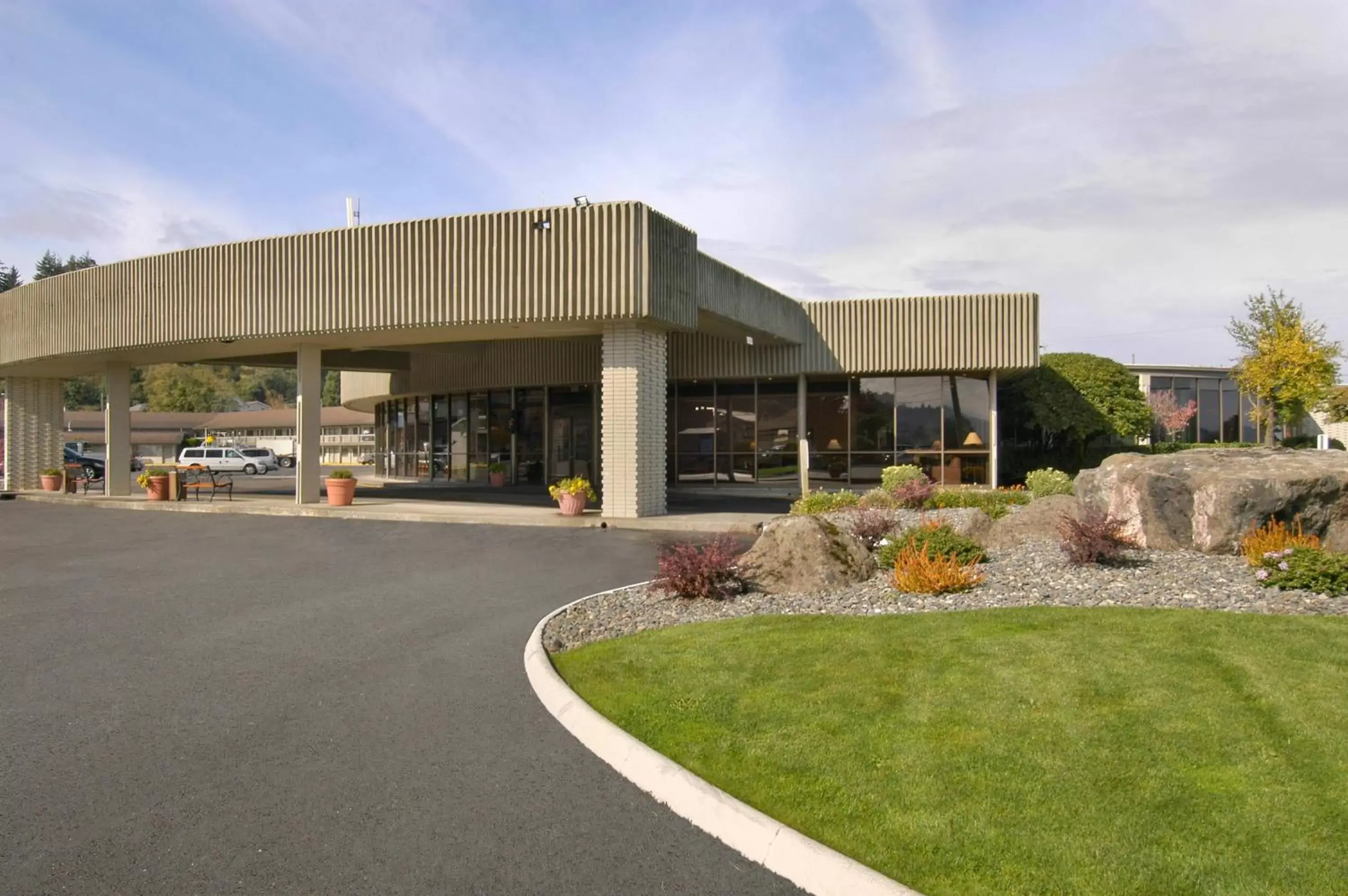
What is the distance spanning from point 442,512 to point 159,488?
10.1 meters

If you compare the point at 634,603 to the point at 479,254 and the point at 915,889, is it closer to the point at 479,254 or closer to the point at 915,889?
the point at 915,889

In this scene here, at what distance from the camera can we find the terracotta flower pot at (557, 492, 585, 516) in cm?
1861

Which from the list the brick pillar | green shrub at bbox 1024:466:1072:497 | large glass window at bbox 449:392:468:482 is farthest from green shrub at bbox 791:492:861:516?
the brick pillar

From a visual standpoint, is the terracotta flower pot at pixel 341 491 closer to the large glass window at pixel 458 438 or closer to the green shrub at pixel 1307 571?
the large glass window at pixel 458 438

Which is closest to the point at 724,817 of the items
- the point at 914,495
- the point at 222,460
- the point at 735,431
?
the point at 914,495

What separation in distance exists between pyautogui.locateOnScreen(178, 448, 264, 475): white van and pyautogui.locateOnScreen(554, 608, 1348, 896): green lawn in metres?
54.4

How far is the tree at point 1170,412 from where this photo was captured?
35.2 metres

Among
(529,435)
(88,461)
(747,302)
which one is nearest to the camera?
(747,302)

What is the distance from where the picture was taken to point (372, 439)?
→ 7144 cm

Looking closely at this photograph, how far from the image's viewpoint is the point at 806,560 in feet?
30.7

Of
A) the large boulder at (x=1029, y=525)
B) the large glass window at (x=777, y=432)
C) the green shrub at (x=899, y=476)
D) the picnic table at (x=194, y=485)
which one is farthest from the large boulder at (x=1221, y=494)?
the picnic table at (x=194, y=485)

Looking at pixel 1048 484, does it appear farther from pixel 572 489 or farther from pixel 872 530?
pixel 572 489

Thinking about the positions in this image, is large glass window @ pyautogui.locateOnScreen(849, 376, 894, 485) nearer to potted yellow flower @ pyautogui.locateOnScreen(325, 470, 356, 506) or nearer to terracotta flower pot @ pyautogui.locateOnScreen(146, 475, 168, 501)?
potted yellow flower @ pyautogui.locateOnScreen(325, 470, 356, 506)

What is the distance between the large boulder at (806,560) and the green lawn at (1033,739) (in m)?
1.96
